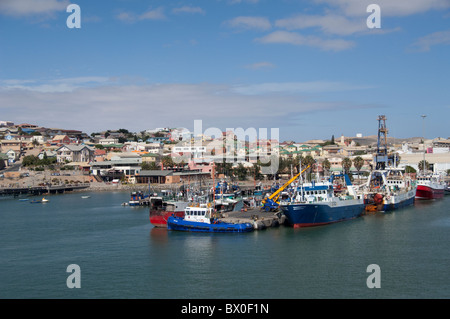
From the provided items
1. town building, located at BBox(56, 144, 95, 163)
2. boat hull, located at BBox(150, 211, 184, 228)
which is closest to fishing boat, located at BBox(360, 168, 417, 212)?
boat hull, located at BBox(150, 211, 184, 228)

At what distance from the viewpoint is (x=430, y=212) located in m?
36.2

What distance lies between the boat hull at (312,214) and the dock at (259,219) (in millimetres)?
1047

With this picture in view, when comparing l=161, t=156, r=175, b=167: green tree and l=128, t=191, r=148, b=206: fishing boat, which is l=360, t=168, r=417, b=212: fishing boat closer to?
l=128, t=191, r=148, b=206: fishing boat

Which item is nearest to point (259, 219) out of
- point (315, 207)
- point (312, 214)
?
point (312, 214)

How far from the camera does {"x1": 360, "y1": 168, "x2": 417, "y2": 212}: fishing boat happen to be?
3766cm

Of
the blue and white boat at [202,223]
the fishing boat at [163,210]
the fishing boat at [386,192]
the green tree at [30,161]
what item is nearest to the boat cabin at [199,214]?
the blue and white boat at [202,223]

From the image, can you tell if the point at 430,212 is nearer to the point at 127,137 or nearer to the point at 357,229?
the point at 357,229

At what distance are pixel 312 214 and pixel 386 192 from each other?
13.0m

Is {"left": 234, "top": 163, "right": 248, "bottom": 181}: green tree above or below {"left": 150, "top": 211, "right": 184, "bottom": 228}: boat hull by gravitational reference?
above

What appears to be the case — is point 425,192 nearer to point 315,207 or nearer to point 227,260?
point 315,207

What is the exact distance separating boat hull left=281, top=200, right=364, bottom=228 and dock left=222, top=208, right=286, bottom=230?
1047 millimetres

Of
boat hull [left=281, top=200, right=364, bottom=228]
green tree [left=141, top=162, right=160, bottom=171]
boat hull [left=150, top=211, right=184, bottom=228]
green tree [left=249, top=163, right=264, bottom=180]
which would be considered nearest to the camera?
boat hull [left=281, top=200, right=364, bottom=228]

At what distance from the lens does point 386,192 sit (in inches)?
1547

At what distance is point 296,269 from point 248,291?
11.5 feet
